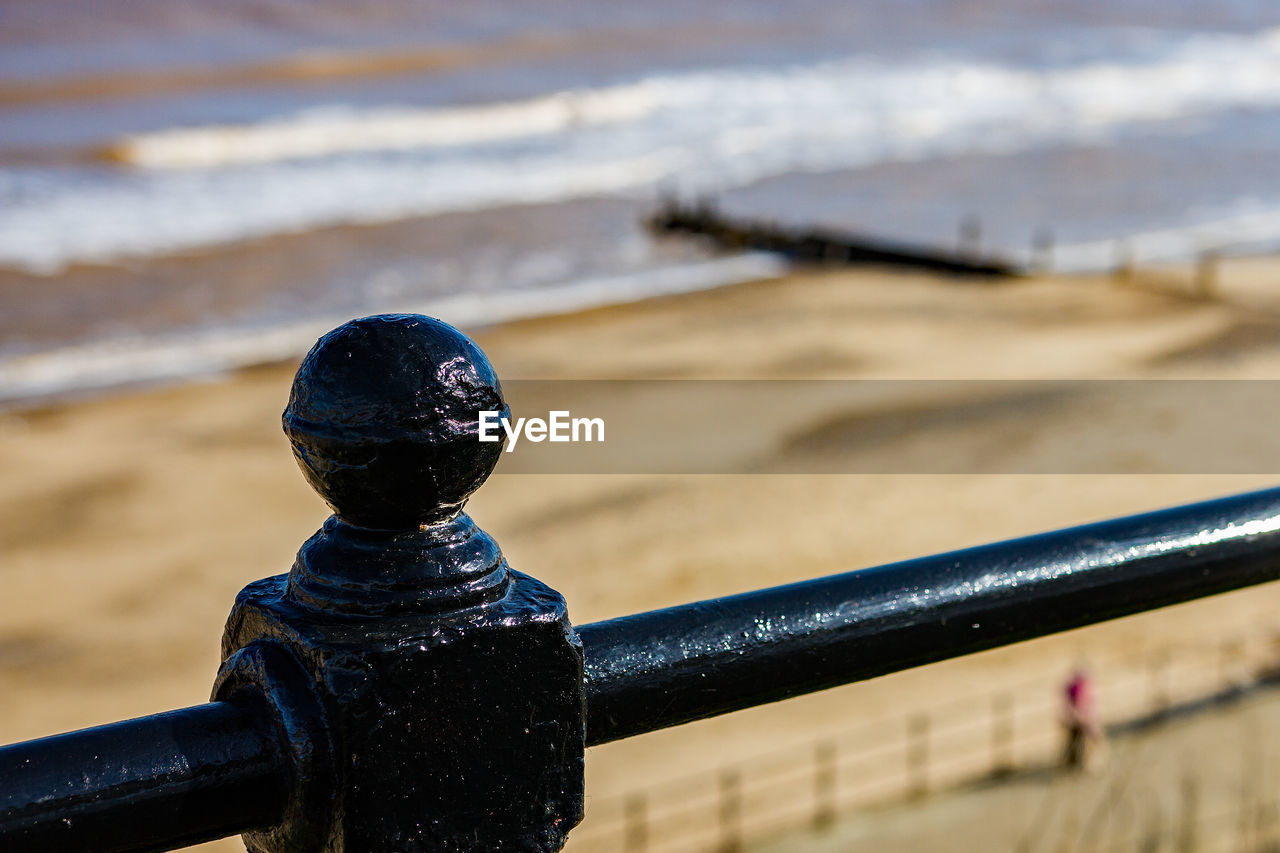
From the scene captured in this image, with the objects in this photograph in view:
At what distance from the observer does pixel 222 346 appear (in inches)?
829

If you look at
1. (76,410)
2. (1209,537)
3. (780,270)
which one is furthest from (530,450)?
(1209,537)

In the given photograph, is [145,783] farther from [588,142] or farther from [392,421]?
[588,142]

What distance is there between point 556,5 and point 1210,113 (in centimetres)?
3034

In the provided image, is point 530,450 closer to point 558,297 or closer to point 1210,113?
point 558,297

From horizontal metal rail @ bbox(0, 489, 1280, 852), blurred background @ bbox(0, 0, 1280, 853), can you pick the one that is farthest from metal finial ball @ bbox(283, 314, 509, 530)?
blurred background @ bbox(0, 0, 1280, 853)

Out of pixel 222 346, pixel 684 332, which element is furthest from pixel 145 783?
pixel 684 332

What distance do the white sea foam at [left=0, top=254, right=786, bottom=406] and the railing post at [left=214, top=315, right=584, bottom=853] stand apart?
1604cm

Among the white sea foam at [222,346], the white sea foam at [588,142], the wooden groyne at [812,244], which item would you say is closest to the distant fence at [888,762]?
the white sea foam at [222,346]

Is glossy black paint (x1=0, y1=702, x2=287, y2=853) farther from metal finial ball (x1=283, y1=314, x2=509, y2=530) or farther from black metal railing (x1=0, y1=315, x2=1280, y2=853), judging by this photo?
metal finial ball (x1=283, y1=314, x2=509, y2=530)

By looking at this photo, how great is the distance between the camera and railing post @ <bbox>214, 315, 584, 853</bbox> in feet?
3.28

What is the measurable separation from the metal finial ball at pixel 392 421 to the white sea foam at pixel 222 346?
16.0 meters

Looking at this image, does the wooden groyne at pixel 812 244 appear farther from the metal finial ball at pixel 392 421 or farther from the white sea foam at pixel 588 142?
the metal finial ball at pixel 392 421

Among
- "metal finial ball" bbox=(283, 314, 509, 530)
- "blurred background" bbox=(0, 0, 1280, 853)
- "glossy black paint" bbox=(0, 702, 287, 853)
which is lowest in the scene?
"blurred background" bbox=(0, 0, 1280, 853)

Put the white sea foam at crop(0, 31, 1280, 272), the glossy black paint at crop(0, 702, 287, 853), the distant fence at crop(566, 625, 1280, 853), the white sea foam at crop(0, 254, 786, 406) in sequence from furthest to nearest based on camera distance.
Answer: the white sea foam at crop(0, 31, 1280, 272)
the white sea foam at crop(0, 254, 786, 406)
the distant fence at crop(566, 625, 1280, 853)
the glossy black paint at crop(0, 702, 287, 853)
